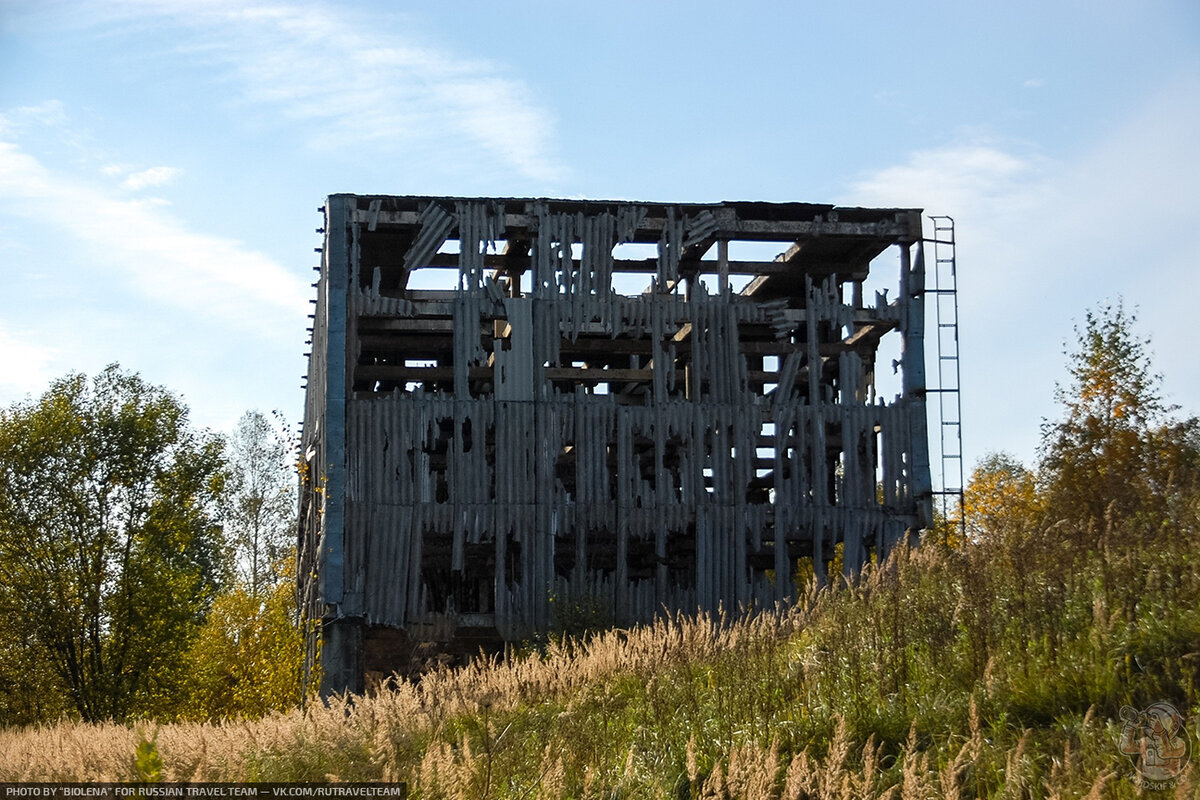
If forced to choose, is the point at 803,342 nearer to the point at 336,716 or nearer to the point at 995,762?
the point at 336,716

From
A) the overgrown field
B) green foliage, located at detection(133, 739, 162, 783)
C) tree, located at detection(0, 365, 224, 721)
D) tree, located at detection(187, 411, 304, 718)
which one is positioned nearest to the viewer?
green foliage, located at detection(133, 739, 162, 783)

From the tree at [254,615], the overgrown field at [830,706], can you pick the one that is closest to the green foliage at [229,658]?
the tree at [254,615]

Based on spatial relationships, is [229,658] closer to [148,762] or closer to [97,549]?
[97,549]

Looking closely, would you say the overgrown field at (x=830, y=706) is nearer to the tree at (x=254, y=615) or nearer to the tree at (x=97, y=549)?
the tree at (x=254, y=615)

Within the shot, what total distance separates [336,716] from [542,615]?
10.5m

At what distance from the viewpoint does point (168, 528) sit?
34.5m

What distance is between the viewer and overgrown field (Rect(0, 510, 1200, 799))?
779 centimetres

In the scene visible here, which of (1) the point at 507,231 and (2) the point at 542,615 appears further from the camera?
(1) the point at 507,231

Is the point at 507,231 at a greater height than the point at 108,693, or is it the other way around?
the point at 507,231

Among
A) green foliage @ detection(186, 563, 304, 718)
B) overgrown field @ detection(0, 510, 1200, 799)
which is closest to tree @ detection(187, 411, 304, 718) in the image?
green foliage @ detection(186, 563, 304, 718)

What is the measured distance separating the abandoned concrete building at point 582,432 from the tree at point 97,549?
12791mm

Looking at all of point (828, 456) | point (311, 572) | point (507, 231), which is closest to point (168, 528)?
point (311, 572)

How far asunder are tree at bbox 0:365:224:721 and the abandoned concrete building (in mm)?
12791

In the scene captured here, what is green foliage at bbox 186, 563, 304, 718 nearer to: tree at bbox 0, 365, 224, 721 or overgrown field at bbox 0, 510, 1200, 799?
tree at bbox 0, 365, 224, 721
